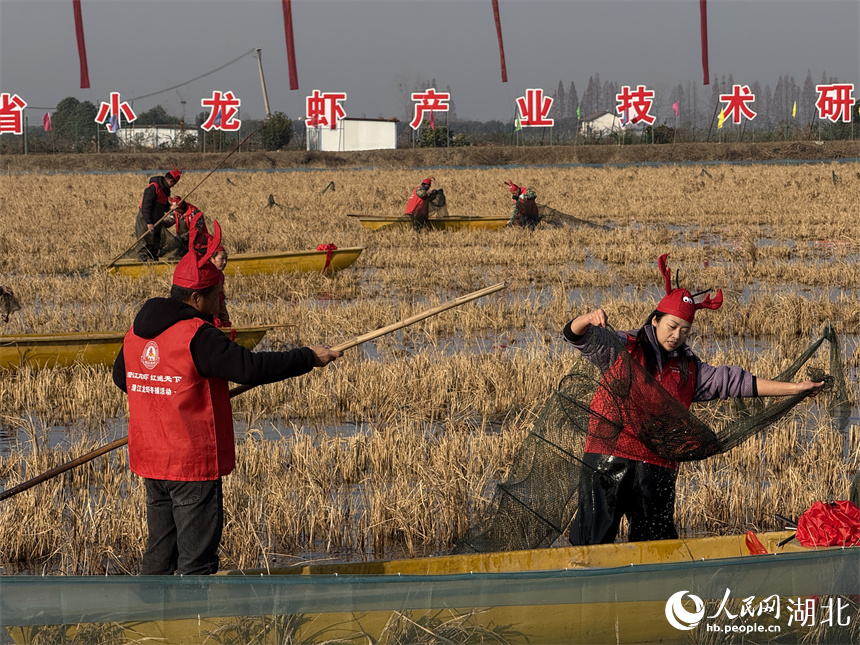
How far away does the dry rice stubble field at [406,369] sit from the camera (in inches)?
234

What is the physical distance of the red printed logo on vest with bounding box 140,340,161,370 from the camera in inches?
166

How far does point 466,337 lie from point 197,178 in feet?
107

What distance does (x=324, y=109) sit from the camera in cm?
7212

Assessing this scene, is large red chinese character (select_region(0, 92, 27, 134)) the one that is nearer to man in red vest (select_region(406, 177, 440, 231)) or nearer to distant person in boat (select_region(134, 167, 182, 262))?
man in red vest (select_region(406, 177, 440, 231))

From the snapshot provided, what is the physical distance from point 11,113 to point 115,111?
13.1 metres

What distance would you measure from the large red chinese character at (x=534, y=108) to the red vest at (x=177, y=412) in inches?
2774

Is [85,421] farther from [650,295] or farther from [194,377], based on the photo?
[650,295]

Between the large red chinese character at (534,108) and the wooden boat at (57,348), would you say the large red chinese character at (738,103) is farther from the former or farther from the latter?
the wooden boat at (57,348)

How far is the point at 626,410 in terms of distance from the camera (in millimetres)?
4840

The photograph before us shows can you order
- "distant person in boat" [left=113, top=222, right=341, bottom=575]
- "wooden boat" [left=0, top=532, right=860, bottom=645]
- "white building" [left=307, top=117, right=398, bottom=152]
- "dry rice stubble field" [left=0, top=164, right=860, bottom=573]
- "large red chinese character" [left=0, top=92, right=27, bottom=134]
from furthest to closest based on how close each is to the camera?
"white building" [left=307, top=117, right=398, bottom=152] < "large red chinese character" [left=0, top=92, right=27, bottom=134] < "dry rice stubble field" [left=0, top=164, right=860, bottom=573] < "distant person in boat" [left=113, top=222, right=341, bottom=575] < "wooden boat" [left=0, top=532, right=860, bottom=645]

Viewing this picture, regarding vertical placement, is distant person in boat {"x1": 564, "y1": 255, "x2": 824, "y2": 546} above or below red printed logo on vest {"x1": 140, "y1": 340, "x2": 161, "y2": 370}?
below

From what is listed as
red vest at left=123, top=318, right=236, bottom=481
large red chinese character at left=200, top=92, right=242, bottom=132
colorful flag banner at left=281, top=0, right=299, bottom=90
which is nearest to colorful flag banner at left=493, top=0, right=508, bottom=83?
colorful flag banner at left=281, top=0, right=299, bottom=90

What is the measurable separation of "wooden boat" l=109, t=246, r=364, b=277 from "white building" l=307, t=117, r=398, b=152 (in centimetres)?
5884

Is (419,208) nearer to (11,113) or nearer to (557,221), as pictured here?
(557,221)
